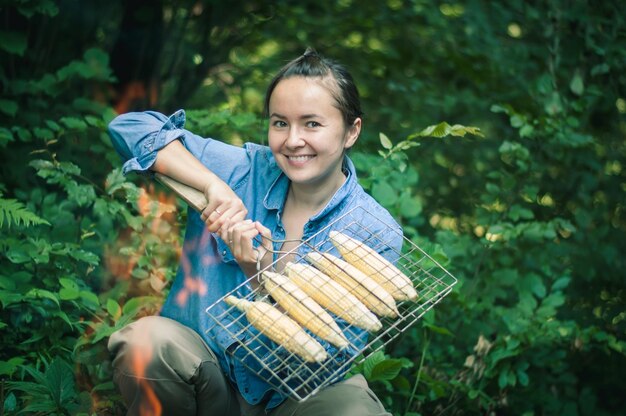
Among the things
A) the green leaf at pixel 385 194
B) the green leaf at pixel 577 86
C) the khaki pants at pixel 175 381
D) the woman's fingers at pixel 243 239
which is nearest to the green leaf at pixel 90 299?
the khaki pants at pixel 175 381

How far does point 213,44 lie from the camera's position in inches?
244

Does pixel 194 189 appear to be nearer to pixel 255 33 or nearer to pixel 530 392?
pixel 530 392

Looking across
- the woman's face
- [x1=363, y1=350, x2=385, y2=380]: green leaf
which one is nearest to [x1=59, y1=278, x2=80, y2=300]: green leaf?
the woman's face

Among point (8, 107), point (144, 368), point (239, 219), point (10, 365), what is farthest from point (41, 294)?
point (8, 107)

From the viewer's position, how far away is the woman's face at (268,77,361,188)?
3.03 metres

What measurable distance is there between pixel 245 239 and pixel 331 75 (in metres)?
0.86

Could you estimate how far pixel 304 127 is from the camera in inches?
120

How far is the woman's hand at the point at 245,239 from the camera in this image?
2723 millimetres

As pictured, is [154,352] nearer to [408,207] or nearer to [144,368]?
[144,368]

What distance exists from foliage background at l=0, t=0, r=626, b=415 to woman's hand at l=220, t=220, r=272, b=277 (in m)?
0.94

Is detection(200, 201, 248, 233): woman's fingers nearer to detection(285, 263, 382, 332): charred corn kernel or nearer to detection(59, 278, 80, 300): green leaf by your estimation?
detection(285, 263, 382, 332): charred corn kernel

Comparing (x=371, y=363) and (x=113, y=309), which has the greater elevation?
(x=113, y=309)

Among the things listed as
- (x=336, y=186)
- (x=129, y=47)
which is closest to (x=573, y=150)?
(x=336, y=186)

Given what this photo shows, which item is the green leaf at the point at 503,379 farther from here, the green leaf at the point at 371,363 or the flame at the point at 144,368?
the flame at the point at 144,368
